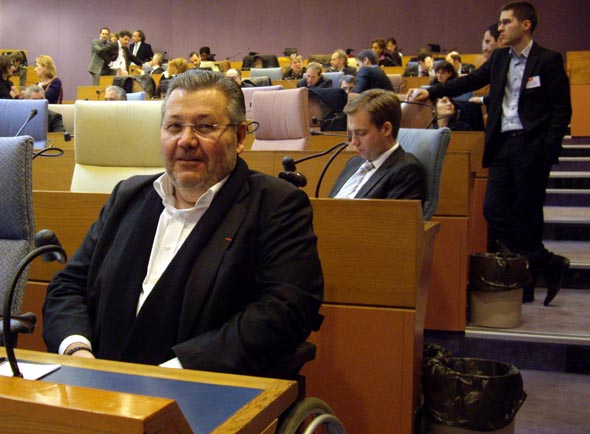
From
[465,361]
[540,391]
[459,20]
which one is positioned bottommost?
[540,391]

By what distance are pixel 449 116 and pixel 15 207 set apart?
2724 millimetres

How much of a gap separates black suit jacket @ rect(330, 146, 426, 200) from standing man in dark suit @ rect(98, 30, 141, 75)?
8287mm

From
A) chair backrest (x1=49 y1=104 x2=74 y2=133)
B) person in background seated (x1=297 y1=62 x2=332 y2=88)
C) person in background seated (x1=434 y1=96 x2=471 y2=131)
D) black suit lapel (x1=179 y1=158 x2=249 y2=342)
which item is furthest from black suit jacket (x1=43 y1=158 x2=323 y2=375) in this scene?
person in background seated (x1=297 y1=62 x2=332 y2=88)

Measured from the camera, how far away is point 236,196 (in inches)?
60.8

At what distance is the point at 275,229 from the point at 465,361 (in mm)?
1133

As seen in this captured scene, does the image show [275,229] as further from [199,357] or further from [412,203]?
[412,203]

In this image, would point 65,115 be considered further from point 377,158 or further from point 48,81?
point 377,158

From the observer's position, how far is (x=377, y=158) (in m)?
2.86

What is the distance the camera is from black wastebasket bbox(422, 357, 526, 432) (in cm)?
213

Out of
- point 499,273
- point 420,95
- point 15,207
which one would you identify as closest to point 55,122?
point 420,95

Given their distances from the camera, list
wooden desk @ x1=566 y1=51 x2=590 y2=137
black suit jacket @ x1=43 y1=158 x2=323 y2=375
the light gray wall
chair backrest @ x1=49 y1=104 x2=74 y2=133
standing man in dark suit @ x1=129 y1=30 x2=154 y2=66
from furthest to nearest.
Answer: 1. the light gray wall
2. standing man in dark suit @ x1=129 y1=30 x2=154 y2=66
3. wooden desk @ x1=566 y1=51 x2=590 y2=137
4. chair backrest @ x1=49 y1=104 x2=74 y2=133
5. black suit jacket @ x1=43 y1=158 x2=323 y2=375

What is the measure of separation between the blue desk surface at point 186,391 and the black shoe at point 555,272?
257cm

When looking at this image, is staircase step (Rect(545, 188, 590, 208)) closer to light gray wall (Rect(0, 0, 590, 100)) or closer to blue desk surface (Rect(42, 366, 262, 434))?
blue desk surface (Rect(42, 366, 262, 434))

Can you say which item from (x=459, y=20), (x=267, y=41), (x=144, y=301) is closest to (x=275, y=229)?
(x=144, y=301)
